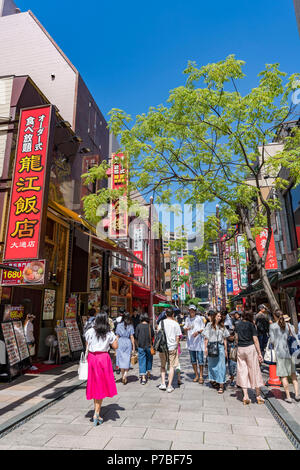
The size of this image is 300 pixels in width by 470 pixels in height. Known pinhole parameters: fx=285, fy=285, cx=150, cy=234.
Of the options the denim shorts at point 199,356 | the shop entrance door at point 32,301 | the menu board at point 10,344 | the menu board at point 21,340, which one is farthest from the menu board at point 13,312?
the denim shorts at point 199,356

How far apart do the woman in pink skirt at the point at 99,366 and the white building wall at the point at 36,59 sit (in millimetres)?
14667

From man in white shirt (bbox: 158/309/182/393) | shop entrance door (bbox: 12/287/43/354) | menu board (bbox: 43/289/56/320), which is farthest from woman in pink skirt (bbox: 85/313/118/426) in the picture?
menu board (bbox: 43/289/56/320)

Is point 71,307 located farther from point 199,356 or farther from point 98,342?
point 98,342

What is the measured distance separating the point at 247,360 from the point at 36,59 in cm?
1943

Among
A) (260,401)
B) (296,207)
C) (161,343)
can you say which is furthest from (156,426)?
(296,207)

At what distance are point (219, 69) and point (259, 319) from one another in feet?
28.0

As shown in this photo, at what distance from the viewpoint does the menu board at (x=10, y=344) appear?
26.4 feet

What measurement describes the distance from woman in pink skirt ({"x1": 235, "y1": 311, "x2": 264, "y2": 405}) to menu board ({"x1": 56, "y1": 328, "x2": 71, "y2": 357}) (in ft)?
22.1

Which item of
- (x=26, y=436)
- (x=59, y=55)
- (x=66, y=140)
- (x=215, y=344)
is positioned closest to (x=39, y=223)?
(x=26, y=436)

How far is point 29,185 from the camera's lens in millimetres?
8711

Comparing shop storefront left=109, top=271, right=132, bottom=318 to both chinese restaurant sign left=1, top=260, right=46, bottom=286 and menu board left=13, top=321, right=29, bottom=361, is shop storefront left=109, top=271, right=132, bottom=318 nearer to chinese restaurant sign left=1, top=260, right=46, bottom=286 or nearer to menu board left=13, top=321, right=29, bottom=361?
menu board left=13, top=321, right=29, bottom=361

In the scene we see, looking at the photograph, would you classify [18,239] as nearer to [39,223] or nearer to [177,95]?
[39,223]

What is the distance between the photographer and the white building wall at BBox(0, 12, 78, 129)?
16.7 m

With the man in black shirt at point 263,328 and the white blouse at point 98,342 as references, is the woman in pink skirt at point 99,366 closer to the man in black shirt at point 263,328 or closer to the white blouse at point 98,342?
the white blouse at point 98,342
